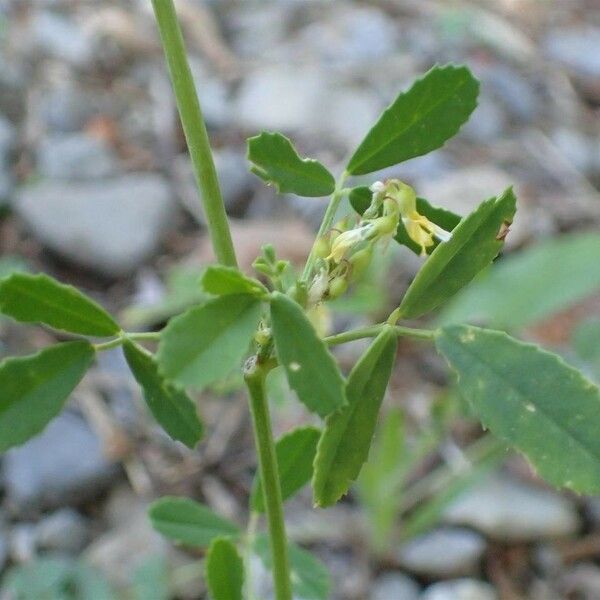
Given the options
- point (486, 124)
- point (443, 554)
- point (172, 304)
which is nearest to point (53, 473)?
point (172, 304)

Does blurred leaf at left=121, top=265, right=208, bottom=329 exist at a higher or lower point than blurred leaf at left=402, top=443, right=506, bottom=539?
higher

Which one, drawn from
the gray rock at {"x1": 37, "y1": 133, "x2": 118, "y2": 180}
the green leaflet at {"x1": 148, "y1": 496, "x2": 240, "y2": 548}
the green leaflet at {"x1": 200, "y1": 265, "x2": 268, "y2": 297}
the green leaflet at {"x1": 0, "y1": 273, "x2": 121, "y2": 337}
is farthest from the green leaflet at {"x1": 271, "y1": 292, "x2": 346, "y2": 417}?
the gray rock at {"x1": 37, "y1": 133, "x2": 118, "y2": 180}

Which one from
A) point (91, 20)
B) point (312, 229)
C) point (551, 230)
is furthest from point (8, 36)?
point (551, 230)

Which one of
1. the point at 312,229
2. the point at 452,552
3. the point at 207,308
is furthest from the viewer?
the point at 312,229

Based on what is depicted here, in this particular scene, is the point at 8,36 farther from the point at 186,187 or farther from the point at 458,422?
the point at 458,422

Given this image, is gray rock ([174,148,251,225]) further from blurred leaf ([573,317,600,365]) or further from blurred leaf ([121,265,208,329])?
blurred leaf ([573,317,600,365])

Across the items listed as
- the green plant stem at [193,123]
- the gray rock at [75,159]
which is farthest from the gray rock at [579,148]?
the green plant stem at [193,123]

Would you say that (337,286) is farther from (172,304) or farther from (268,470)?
(172,304)

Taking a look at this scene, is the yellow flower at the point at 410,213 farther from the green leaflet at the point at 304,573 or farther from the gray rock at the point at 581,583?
the gray rock at the point at 581,583
